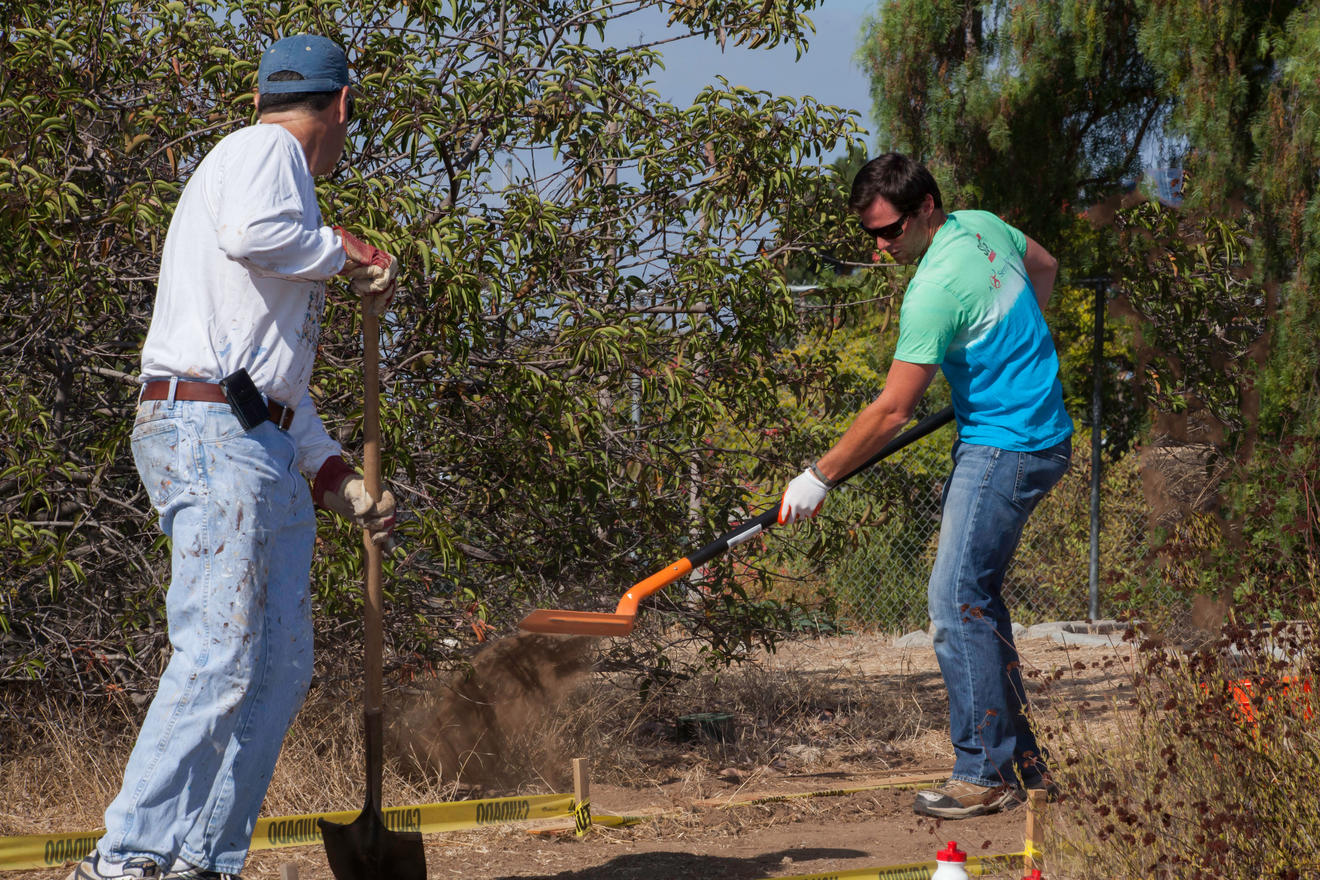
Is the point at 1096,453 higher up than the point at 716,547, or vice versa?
the point at 1096,453

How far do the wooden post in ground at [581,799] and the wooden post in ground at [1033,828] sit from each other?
1.39 m

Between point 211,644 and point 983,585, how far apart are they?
7.49 feet

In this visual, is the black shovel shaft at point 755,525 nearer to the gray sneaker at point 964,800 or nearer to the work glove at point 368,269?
the gray sneaker at point 964,800

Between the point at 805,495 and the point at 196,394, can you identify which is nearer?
the point at 196,394

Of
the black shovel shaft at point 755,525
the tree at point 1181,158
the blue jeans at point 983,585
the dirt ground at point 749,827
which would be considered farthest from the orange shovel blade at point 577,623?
the tree at point 1181,158

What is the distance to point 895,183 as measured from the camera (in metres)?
3.97

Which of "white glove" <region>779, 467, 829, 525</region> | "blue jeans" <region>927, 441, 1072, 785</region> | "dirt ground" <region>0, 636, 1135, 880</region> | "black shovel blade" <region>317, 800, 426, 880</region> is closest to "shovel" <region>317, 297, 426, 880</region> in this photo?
"black shovel blade" <region>317, 800, 426, 880</region>

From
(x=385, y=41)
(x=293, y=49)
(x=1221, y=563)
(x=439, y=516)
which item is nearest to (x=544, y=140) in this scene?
(x=385, y=41)

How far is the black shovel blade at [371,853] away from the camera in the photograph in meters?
3.24

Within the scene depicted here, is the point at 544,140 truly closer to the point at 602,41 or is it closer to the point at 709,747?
the point at 602,41

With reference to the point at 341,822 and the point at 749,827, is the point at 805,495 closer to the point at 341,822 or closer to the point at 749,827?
the point at 749,827

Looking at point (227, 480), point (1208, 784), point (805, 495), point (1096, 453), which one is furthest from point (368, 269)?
point (1096, 453)

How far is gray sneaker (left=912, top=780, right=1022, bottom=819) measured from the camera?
396cm

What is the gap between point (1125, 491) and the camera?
10.3 meters
